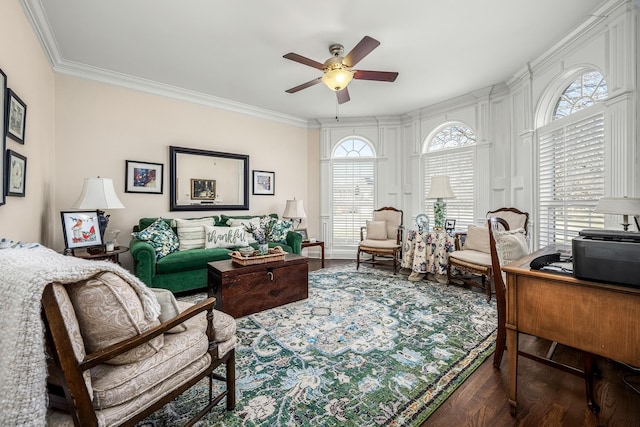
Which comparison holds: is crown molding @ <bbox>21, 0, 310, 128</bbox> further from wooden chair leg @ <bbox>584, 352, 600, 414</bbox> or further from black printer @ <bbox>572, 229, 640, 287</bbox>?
wooden chair leg @ <bbox>584, 352, 600, 414</bbox>

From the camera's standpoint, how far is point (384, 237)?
4.81m

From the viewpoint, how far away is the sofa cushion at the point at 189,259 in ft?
10.5

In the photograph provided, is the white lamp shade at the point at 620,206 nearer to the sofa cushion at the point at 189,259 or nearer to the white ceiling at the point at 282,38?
the white ceiling at the point at 282,38

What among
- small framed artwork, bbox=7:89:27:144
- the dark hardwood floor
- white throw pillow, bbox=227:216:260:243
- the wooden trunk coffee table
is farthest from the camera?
white throw pillow, bbox=227:216:260:243

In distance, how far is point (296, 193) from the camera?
5605mm

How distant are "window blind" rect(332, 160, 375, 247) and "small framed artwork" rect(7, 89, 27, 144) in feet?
14.5

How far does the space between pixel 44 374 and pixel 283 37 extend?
3088 millimetres

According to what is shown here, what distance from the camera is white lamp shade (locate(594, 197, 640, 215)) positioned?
6.07 ft

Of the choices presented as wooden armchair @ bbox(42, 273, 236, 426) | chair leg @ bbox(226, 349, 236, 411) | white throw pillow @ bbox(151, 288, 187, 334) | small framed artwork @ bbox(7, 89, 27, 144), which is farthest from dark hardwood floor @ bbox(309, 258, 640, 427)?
small framed artwork @ bbox(7, 89, 27, 144)

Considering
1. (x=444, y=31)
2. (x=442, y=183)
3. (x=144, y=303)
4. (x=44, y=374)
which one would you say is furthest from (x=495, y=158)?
(x=44, y=374)

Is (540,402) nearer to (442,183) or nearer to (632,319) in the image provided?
(632,319)

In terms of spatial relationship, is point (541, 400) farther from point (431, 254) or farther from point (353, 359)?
point (431, 254)

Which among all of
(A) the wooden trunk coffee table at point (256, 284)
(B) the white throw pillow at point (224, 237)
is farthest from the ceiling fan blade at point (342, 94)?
(B) the white throw pillow at point (224, 237)

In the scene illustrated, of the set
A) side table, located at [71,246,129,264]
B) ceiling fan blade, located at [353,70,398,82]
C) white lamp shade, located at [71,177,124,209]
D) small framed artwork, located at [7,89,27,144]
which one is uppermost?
ceiling fan blade, located at [353,70,398,82]
